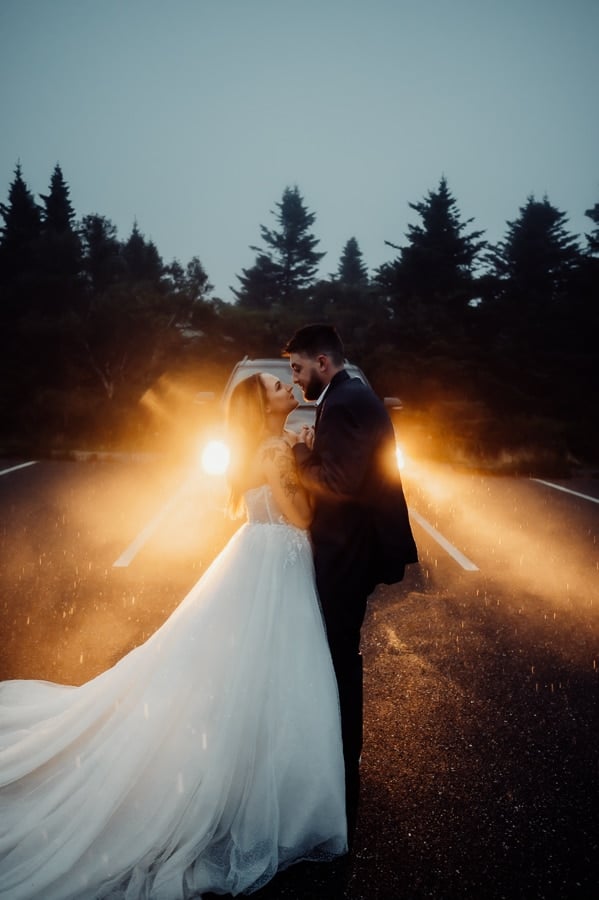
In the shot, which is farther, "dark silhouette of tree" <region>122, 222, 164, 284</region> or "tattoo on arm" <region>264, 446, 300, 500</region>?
"dark silhouette of tree" <region>122, 222, 164, 284</region>

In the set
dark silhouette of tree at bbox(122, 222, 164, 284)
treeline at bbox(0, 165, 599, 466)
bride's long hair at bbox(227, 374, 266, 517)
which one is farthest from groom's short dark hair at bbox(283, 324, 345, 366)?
dark silhouette of tree at bbox(122, 222, 164, 284)

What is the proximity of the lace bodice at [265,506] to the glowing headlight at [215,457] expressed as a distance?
449 cm

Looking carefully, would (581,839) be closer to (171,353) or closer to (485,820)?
(485,820)

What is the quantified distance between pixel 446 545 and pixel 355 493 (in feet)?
16.1

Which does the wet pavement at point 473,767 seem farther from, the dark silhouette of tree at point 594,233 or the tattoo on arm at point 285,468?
the dark silhouette of tree at point 594,233

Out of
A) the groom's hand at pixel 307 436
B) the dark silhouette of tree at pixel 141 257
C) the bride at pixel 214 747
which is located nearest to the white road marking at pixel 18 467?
the bride at pixel 214 747

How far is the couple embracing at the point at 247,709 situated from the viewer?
2.18 m

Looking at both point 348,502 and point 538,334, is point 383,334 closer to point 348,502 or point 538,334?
point 538,334

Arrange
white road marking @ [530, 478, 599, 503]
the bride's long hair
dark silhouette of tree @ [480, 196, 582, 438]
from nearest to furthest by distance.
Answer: the bride's long hair
white road marking @ [530, 478, 599, 503]
dark silhouette of tree @ [480, 196, 582, 438]

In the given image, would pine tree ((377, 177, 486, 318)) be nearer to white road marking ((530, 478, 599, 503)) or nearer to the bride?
white road marking ((530, 478, 599, 503))

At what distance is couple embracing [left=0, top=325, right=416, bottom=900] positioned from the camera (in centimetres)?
218

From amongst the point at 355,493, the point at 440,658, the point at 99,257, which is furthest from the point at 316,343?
the point at 99,257

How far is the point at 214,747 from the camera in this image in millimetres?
2268

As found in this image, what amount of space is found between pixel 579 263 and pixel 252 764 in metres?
35.7
